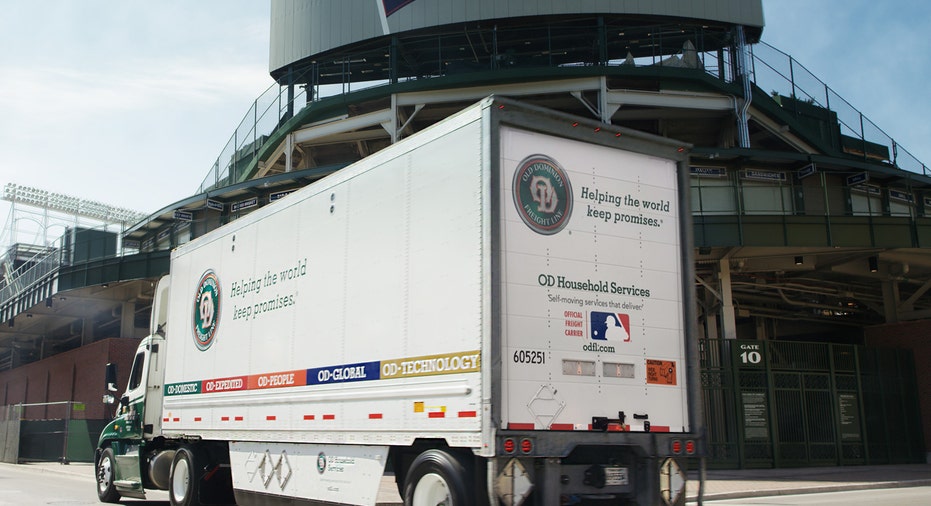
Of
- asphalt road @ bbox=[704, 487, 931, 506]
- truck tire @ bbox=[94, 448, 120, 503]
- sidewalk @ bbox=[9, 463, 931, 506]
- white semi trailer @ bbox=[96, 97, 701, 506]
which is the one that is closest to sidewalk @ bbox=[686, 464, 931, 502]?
sidewalk @ bbox=[9, 463, 931, 506]

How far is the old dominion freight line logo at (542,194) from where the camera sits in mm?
8383

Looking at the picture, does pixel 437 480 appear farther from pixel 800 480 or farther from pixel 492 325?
pixel 800 480

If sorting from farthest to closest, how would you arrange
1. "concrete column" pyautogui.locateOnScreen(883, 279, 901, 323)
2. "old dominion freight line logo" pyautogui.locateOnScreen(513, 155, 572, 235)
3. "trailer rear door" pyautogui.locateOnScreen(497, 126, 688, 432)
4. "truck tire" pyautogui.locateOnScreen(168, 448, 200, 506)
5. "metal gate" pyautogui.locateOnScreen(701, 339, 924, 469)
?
"concrete column" pyautogui.locateOnScreen(883, 279, 901, 323)
"metal gate" pyautogui.locateOnScreen(701, 339, 924, 469)
"truck tire" pyautogui.locateOnScreen(168, 448, 200, 506)
"old dominion freight line logo" pyautogui.locateOnScreen(513, 155, 572, 235)
"trailer rear door" pyautogui.locateOnScreen(497, 126, 688, 432)

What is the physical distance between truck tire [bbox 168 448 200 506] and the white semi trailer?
75.5 inches

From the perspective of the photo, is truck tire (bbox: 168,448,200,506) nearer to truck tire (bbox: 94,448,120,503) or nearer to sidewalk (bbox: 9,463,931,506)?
truck tire (bbox: 94,448,120,503)

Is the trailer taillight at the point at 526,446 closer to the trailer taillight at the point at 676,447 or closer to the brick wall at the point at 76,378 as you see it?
the trailer taillight at the point at 676,447

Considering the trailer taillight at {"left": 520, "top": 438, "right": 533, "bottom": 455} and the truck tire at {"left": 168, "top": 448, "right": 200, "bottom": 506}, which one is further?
the truck tire at {"left": 168, "top": 448, "right": 200, "bottom": 506}

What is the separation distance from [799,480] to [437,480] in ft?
46.8

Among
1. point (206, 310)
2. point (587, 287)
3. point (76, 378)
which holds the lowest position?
point (587, 287)

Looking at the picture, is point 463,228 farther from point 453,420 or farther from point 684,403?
point 684,403

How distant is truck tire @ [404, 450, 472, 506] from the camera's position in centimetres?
783

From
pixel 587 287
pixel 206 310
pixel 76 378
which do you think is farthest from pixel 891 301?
pixel 76 378

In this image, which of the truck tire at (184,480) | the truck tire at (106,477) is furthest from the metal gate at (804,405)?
the truck tire at (106,477)

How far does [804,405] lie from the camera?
988 inches
